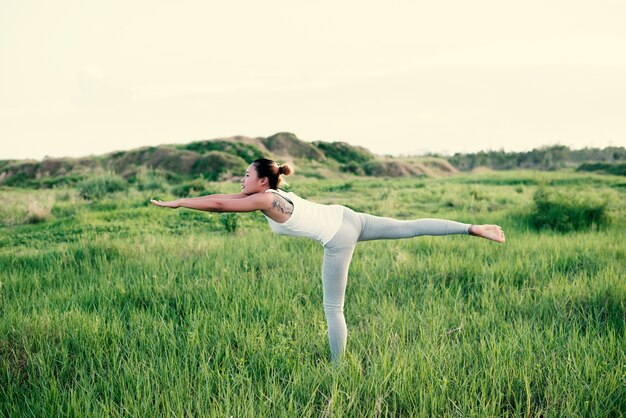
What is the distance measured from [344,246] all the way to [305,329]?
103 centimetres

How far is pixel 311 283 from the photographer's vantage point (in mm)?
5656

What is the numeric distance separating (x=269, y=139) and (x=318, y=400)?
47.9 meters

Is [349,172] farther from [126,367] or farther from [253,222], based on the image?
[126,367]

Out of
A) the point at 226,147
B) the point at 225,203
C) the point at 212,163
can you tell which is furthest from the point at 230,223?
the point at 226,147

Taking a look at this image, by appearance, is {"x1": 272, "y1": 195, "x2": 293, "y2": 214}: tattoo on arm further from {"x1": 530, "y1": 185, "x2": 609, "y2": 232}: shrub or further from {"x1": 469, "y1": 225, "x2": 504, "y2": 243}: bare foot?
{"x1": 530, "y1": 185, "x2": 609, "y2": 232}: shrub

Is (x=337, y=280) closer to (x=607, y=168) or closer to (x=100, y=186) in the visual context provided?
(x=100, y=186)

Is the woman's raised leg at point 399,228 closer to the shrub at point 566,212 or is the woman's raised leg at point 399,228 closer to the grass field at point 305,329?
the grass field at point 305,329

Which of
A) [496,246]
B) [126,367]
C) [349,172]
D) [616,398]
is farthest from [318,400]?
[349,172]

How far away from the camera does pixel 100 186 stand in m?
18.6

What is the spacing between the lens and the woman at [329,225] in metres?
3.47

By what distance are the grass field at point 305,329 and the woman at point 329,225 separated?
451 millimetres

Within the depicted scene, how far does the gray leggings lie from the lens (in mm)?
3689

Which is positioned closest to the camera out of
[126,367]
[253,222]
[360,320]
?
[126,367]

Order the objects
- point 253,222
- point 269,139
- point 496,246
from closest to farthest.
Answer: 1. point 496,246
2. point 253,222
3. point 269,139
